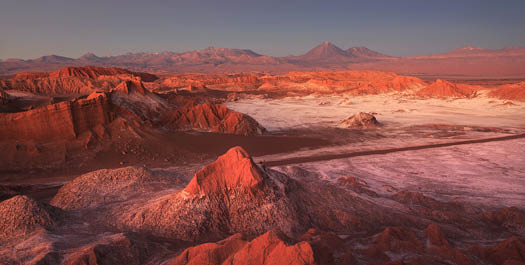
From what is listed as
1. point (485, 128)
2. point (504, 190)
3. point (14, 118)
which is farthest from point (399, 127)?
point (14, 118)

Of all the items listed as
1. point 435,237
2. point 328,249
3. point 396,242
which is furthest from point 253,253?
point 435,237

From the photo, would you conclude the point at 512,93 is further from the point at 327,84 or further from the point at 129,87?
the point at 129,87

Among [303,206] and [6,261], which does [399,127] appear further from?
[6,261]

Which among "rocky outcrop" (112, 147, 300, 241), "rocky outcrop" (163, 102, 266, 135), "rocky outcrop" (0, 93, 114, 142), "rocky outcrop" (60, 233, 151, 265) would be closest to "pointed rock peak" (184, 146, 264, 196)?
"rocky outcrop" (112, 147, 300, 241)

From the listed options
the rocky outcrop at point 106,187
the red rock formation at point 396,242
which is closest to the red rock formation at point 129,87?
the rocky outcrop at point 106,187

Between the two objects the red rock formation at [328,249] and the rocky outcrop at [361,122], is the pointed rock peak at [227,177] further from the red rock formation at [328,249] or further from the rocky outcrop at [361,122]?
the rocky outcrop at [361,122]
